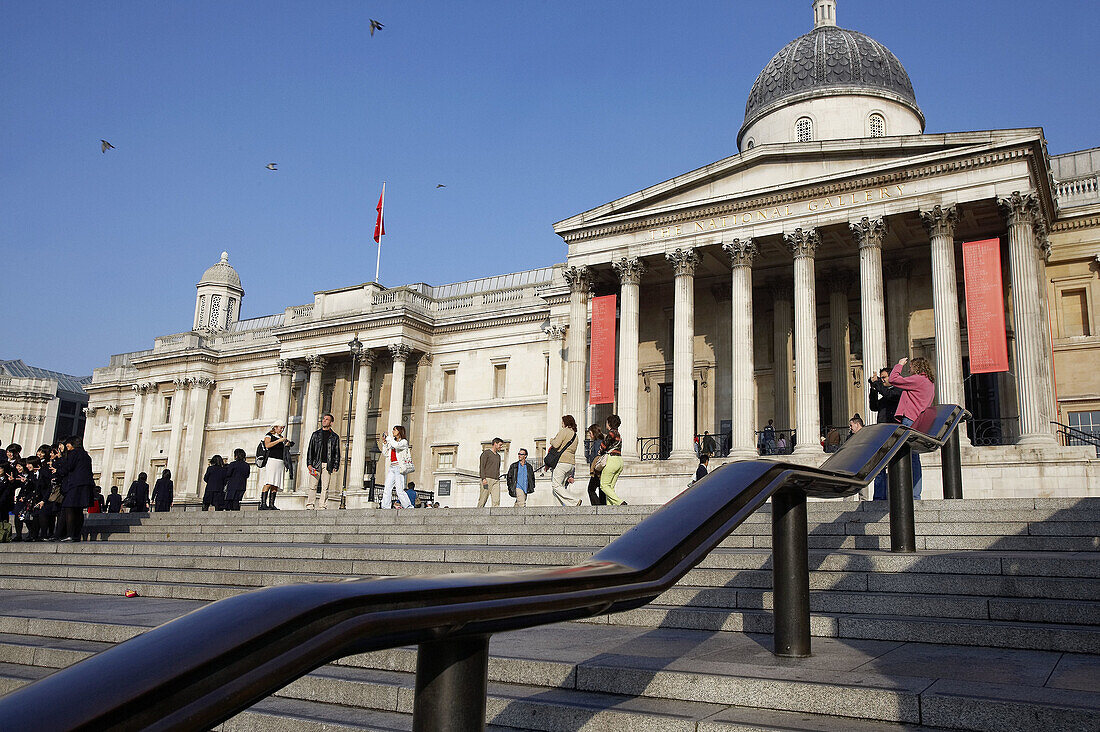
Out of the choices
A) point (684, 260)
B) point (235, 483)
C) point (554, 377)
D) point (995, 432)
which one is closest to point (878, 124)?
point (684, 260)

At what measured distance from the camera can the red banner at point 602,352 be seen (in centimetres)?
2681

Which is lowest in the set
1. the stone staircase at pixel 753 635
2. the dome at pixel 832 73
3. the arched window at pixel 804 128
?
the stone staircase at pixel 753 635

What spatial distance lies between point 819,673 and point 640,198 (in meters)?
24.2

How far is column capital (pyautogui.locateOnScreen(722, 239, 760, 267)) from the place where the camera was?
25453 mm

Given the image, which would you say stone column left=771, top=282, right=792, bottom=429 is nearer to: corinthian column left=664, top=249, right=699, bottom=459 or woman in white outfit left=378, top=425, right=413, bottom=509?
corinthian column left=664, top=249, right=699, bottom=459

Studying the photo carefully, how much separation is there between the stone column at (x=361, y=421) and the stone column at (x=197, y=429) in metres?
12.4

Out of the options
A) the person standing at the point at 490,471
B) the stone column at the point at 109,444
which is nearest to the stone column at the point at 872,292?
the person standing at the point at 490,471

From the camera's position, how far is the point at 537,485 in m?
26.8

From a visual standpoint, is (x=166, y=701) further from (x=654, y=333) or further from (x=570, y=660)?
(x=654, y=333)

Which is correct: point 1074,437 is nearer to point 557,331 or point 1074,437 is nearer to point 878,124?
point 878,124

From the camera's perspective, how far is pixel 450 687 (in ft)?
5.91

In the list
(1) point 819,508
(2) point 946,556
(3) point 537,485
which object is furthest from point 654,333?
(2) point 946,556

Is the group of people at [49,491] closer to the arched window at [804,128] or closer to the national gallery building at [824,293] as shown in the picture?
the national gallery building at [824,293]

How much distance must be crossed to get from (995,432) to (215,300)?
176ft
